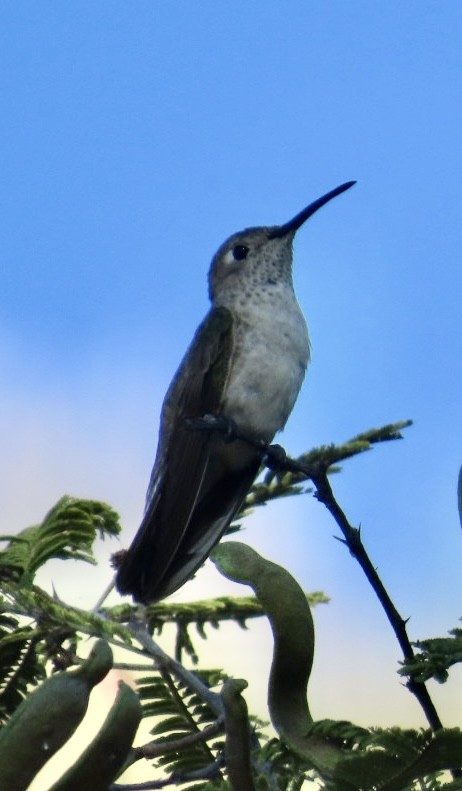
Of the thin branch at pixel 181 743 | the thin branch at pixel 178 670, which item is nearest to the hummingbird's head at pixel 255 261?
the thin branch at pixel 178 670

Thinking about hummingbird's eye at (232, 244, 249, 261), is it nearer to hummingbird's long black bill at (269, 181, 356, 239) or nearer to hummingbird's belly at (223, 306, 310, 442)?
hummingbird's long black bill at (269, 181, 356, 239)

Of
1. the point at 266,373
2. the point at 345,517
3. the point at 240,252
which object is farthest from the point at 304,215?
the point at 345,517

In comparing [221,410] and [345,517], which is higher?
[221,410]

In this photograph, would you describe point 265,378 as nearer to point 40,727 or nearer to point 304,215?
point 304,215

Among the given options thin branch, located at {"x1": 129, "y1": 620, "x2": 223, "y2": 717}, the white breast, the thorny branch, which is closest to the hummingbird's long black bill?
the white breast

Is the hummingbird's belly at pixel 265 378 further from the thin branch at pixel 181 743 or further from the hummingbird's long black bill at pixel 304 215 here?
the thin branch at pixel 181 743

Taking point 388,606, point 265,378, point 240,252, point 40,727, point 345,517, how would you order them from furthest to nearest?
point 240,252 < point 265,378 < point 345,517 < point 388,606 < point 40,727

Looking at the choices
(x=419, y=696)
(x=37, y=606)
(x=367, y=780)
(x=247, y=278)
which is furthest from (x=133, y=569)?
(x=247, y=278)
